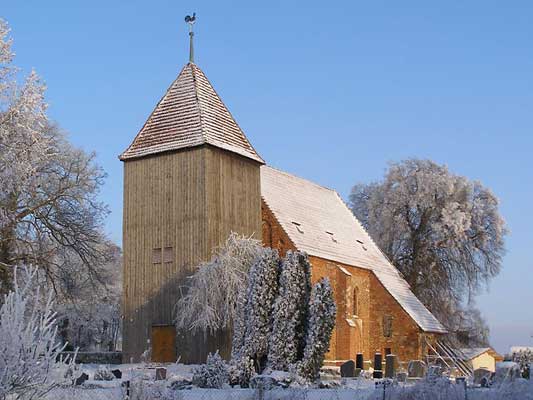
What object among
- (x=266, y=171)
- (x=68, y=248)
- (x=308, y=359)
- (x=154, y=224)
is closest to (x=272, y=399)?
(x=308, y=359)

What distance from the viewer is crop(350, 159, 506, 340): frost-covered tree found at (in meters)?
49.7

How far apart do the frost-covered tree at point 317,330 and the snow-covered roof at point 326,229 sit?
10.7 m

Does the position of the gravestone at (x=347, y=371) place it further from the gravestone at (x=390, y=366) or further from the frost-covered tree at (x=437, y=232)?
the frost-covered tree at (x=437, y=232)

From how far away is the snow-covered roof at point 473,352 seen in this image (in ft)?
149

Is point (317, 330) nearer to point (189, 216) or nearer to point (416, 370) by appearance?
point (416, 370)

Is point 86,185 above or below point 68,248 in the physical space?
above

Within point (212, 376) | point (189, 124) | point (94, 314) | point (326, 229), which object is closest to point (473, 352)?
point (326, 229)

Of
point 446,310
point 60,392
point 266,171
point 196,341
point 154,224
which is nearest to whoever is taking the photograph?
point 60,392

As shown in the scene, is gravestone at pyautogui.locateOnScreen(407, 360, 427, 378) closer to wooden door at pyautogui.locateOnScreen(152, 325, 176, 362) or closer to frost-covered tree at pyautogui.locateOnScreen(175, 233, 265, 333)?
frost-covered tree at pyautogui.locateOnScreen(175, 233, 265, 333)

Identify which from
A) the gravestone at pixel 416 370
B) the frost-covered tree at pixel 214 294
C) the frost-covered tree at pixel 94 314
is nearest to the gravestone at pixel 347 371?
the gravestone at pixel 416 370

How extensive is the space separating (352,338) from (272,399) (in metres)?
21.9

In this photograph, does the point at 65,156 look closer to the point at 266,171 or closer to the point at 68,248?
the point at 68,248

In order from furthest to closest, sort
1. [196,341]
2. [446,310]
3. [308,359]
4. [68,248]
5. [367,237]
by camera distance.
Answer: [446,310] < [367,237] < [68,248] < [196,341] < [308,359]

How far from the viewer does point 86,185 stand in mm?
33531
